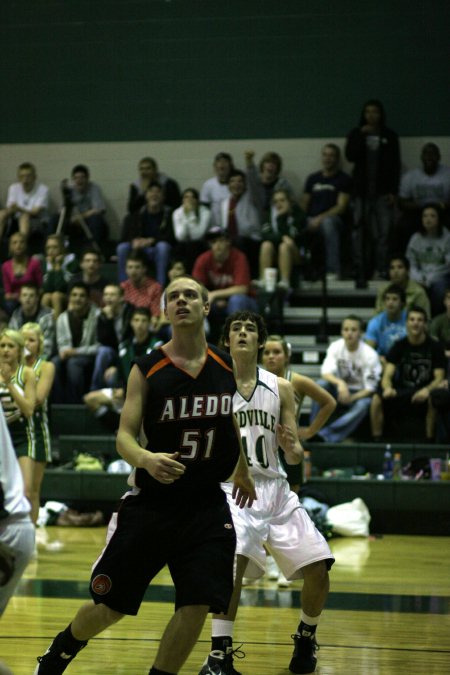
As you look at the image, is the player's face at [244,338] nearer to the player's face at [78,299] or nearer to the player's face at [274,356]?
the player's face at [274,356]

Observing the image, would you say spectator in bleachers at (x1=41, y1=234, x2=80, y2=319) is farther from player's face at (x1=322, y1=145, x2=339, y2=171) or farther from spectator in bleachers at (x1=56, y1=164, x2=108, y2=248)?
player's face at (x1=322, y1=145, x2=339, y2=171)

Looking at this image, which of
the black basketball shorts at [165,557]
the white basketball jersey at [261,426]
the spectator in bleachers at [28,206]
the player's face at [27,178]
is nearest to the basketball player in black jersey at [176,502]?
the black basketball shorts at [165,557]

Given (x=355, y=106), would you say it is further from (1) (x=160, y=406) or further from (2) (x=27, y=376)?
(1) (x=160, y=406)

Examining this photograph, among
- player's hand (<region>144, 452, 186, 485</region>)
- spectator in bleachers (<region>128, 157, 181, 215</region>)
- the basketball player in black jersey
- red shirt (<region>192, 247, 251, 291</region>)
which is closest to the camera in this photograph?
player's hand (<region>144, 452, 186, 485</region>)

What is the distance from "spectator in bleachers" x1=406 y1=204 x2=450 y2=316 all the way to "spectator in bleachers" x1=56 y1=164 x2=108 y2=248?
12.5 feet

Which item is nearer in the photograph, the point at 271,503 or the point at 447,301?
the point at 271,503

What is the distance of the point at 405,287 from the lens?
11172 mm

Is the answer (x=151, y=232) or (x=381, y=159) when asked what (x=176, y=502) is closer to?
(x=151, y=232)

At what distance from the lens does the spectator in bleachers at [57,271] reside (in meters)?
11.9

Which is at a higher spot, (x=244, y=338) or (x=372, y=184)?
(x=372, y=184)

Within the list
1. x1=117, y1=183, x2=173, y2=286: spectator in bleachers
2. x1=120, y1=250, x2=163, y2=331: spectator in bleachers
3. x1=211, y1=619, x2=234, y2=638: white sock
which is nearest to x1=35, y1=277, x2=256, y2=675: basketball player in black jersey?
x1=211, y1=619, x2=234, y2=638: white sock

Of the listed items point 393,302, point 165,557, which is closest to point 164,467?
point 165,557

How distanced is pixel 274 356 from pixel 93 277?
6.14m

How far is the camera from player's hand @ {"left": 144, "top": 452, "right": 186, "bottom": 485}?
12.6 ft
